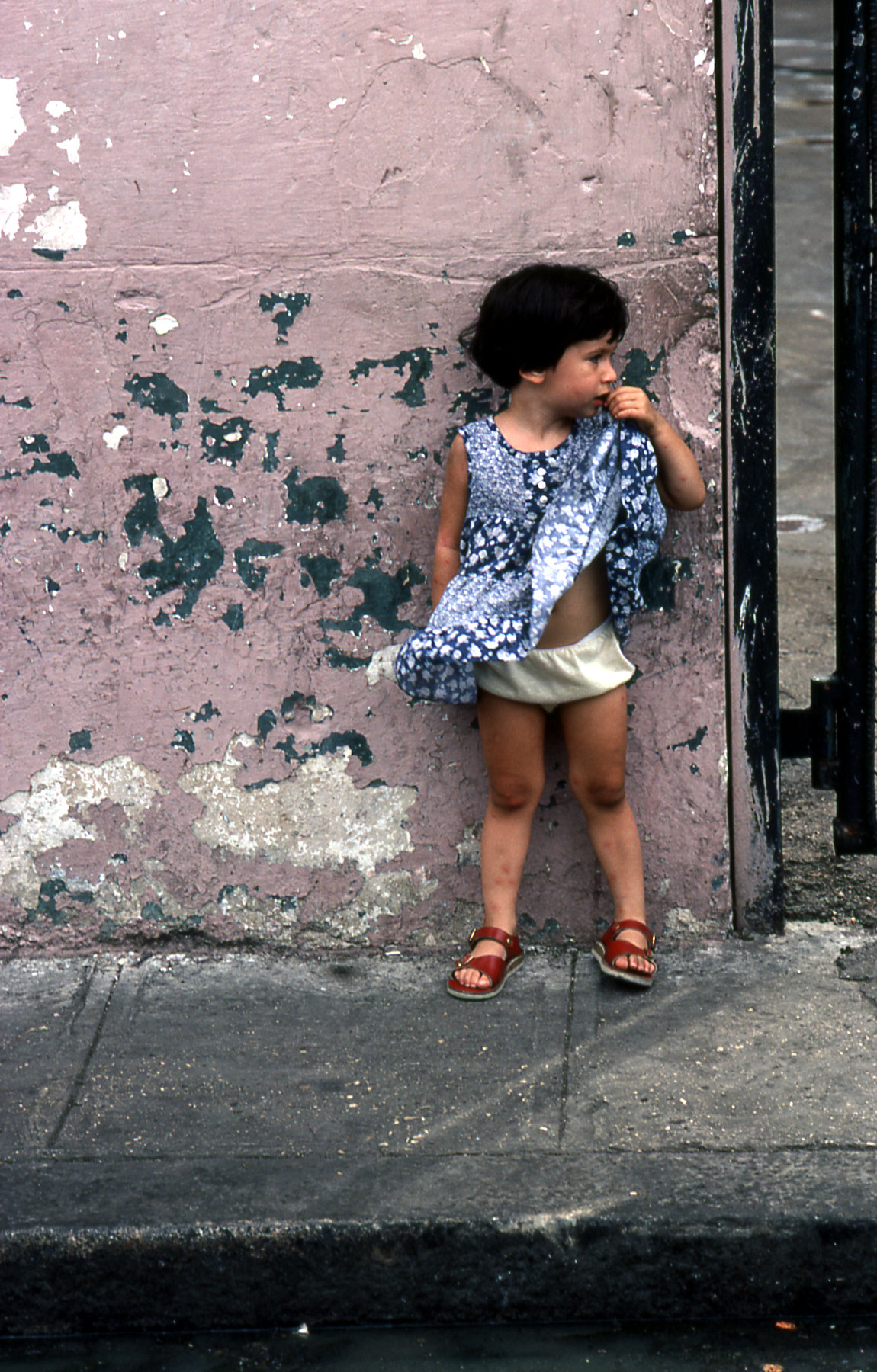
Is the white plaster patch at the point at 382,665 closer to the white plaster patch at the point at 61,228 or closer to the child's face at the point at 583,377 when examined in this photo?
the child's face at the point at 583,377

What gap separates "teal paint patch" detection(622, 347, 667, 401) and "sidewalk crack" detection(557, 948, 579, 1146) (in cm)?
127

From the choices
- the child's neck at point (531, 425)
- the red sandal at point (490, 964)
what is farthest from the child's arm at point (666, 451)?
the red sandal at point (490, 964)

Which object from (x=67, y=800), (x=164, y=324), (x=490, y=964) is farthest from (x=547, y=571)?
(x=67, y=800)

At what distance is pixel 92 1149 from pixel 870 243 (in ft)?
7.79

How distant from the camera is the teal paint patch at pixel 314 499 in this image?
315 cm

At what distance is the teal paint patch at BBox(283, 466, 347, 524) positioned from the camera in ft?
10.3

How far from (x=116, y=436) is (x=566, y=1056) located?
1.60 metres

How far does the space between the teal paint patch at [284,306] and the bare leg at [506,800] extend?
2.93ft

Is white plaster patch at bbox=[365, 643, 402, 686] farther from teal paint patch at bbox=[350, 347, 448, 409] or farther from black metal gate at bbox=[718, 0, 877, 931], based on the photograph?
black metal gate at bbox=[718, 0, 877, 931]

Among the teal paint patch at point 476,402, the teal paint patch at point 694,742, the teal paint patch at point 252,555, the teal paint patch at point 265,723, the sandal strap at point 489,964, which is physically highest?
the teal paint patch at point 476,402

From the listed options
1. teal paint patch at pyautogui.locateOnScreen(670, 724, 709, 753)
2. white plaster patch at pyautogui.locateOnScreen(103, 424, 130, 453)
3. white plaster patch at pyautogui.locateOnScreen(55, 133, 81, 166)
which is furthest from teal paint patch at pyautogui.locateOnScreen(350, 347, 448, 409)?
teal paint patch at pyautogui.locateOnScreen(670, 724, 709, 753)

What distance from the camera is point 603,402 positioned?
2910 millimetres

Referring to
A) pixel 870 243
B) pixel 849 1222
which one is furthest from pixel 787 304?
pixel 849 1222

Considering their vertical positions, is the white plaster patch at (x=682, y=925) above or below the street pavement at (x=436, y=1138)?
above
